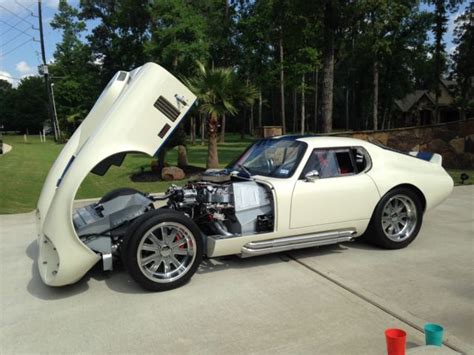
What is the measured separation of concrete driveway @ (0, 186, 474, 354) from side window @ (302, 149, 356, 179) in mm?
1049

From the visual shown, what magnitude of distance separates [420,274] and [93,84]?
52.2 m

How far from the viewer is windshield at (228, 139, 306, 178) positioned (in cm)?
501

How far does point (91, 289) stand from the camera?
4.23 m

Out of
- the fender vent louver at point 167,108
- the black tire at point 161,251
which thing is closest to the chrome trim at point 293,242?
the black tire at point 161,251

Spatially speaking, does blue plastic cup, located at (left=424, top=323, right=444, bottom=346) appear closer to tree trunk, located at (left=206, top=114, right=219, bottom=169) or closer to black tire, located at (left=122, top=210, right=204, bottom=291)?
black tire, located at (left=122, top=210, right=204, bottom=291)

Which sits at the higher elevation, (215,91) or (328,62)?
(328,62)

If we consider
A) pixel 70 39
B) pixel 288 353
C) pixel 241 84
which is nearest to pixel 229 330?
pixel 288 353

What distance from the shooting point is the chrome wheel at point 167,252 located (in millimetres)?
4047

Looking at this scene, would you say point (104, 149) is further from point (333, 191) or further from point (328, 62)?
point (328, 62)

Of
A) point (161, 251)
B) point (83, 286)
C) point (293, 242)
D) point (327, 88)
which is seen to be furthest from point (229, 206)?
point (327, 88)

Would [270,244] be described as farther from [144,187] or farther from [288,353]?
[144,187]

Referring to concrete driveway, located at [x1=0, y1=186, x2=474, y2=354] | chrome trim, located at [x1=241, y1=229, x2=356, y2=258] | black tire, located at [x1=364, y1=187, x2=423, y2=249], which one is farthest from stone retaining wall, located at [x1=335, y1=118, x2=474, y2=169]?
chrome trim, located at [x1=241, y1=229, x2=356, y2=258]

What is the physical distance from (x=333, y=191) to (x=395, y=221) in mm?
1173

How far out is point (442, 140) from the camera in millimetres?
13602
